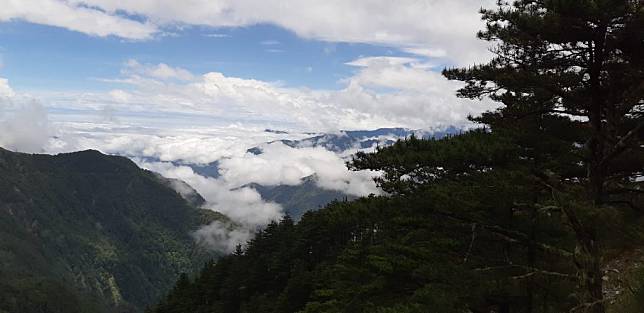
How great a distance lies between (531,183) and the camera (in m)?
15.1

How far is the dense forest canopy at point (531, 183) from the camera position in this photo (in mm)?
12469

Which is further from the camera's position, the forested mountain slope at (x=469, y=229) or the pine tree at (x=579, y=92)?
the forested mountain slope at (x=469, y=229)

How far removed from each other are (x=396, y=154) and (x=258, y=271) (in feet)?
182

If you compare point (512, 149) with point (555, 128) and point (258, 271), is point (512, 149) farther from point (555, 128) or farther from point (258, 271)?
point (258, 271)

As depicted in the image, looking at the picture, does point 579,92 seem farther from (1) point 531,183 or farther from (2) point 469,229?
(2) point 469,229

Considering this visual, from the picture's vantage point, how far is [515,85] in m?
14.6

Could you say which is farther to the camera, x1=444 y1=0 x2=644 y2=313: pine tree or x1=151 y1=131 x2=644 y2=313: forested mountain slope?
x1=151 y1=131 x2=644 y2=313: forested mountain slope

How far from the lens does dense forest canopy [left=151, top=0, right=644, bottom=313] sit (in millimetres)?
12469

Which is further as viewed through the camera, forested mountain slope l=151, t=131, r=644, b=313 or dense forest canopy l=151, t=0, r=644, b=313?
forested mountain slope l=151, t=131, r=644, b=313

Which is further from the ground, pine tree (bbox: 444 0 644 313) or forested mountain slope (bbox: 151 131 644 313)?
pine tree (bbox: 444 0 644 313)

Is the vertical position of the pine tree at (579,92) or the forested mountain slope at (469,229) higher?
the pine tree at (579,92)

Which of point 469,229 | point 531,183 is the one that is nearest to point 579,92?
point 531,183

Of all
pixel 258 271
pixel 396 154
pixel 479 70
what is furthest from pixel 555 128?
pixel 258 271

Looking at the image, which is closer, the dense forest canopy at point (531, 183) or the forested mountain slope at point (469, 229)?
the dense forest canopy at point (531, 183)
